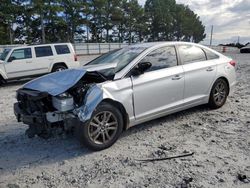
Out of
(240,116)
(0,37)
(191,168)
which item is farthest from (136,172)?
(0,37)

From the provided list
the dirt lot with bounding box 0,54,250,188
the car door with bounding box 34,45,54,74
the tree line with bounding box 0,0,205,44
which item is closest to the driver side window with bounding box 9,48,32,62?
the car door with bounding box 34,45,54,74

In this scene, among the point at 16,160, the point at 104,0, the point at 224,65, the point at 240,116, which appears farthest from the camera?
the point at 104,0

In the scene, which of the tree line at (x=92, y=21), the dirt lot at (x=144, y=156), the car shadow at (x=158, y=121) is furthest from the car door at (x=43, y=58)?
the tree line at (x=92, y=21)

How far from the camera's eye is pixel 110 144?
15.0ft

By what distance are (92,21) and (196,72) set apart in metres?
48.4

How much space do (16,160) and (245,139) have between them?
12.0 feet

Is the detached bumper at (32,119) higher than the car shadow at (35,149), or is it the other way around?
the detached bumper at (32,119)

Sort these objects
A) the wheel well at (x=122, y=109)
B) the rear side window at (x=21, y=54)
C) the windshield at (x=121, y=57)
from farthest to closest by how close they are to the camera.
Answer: the rear side window at (x=21, y=54) → the windshield at (x=121, y=57) → the wheel well at (x=122, y=109)

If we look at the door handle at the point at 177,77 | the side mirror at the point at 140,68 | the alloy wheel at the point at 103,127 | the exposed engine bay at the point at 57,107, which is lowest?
the alloy wheel at the point at 103,127

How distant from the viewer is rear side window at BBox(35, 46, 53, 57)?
12.5 metres

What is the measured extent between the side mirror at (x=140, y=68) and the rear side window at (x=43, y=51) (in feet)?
28.6

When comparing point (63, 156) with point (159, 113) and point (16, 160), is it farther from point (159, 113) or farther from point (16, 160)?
point (159, 113)

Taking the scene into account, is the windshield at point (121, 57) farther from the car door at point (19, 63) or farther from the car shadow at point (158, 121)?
the car door at point (19, 63)

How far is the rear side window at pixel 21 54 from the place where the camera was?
11.9 meters
